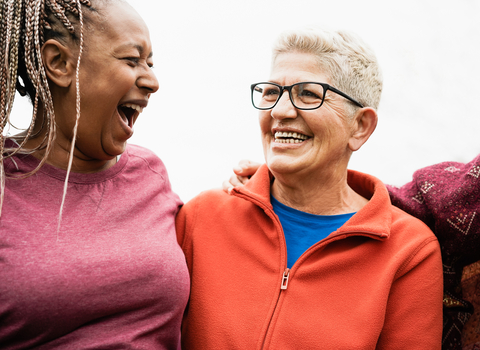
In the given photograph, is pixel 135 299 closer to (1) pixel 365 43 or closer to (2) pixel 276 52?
(2) pixel 276 52

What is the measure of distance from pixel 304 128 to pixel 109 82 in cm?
72

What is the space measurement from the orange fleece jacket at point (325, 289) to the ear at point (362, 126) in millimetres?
227

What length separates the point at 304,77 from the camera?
5.20 ft

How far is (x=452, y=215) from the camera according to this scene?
1.49 metres

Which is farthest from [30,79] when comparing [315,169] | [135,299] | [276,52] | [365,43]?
[365,43]

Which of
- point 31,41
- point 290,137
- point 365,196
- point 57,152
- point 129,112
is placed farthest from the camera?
point 365,196

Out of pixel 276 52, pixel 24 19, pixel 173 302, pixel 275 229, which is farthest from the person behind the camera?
pixel 276 52

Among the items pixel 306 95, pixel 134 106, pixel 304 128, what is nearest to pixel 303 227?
pixel 304 128

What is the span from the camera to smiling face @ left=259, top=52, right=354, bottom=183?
1588 millimetres

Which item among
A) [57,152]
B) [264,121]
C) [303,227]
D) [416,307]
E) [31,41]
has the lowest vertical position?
[416,307]

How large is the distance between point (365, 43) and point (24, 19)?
1.21 meters

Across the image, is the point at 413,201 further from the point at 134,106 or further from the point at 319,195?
the point at 134,106

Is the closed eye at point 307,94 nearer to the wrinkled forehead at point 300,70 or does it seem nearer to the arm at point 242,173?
the wrinkled forehead at point 300,70

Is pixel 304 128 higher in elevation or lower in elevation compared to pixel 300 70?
lower
